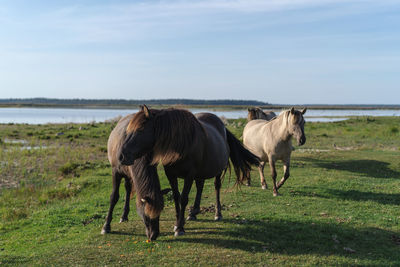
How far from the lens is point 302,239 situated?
21.5 ft

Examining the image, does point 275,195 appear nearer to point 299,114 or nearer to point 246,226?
point 299,114

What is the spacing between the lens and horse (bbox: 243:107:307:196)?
994 cm

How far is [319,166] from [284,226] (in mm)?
8967

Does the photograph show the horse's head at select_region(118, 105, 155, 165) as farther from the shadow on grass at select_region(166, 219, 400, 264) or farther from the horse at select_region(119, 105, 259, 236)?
the shadow on grass at select_region(166, 219, 400, 264)

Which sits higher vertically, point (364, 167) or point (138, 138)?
point (138, 138)

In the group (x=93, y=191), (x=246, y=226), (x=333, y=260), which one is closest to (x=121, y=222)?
(x=246, y=226)

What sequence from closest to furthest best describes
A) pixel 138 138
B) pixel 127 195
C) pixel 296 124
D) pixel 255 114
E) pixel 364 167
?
pixel 138 138, pixel 127 195, pixel 296 124, pixel 364 167, pixel 255 114

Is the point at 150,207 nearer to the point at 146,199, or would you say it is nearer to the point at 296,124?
the point at 146,199

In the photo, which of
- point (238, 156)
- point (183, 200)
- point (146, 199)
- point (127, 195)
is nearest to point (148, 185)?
point (146, 199)

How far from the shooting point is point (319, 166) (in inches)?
607

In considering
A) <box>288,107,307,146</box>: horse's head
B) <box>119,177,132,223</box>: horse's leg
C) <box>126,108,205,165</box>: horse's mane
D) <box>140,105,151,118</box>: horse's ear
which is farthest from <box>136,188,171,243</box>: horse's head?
<box>288,107,307,146</box>: horse's head

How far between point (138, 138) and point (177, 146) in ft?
2.27

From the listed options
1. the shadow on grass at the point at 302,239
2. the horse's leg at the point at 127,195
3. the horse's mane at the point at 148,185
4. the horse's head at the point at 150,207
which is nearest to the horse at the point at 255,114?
the shadow on grass at the point at 302,239

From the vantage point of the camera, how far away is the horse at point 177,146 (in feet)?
18.0
